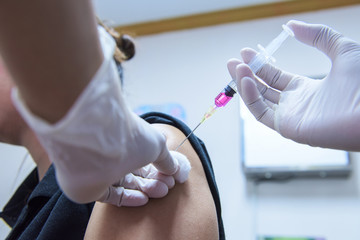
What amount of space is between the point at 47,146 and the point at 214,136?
1118 millimetres

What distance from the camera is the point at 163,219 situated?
0.66 meters

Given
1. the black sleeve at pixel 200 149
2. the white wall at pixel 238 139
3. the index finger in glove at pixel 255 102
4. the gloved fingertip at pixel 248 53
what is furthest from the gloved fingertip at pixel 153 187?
the white wall at pixel 238 139

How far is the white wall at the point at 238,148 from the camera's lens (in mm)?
1357

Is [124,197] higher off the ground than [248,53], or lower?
lower

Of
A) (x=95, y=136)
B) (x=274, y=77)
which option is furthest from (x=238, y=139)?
(x=95, y=136)

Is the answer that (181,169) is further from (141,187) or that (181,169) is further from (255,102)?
(255,102)

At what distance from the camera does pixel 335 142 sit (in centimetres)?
64

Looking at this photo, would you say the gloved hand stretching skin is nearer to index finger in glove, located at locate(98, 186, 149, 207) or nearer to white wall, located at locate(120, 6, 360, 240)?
index finger in glove, located at locate(98, 186, 149, 207)

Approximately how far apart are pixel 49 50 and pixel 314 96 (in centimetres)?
65

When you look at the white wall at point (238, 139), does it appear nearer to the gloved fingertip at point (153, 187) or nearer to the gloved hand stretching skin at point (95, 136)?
the gloved fingertip at point (153, 187)

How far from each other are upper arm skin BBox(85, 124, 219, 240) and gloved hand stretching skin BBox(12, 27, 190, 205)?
0.87ft

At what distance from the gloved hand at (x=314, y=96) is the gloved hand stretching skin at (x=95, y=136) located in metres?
0.40

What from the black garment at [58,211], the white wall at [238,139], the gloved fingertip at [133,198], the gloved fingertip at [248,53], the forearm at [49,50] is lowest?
the white wall at [238,139]

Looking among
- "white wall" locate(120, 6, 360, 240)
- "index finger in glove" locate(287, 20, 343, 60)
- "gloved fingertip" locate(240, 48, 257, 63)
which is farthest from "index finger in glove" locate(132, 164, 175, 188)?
"white wall" locate(120, 6, 360, 240)
